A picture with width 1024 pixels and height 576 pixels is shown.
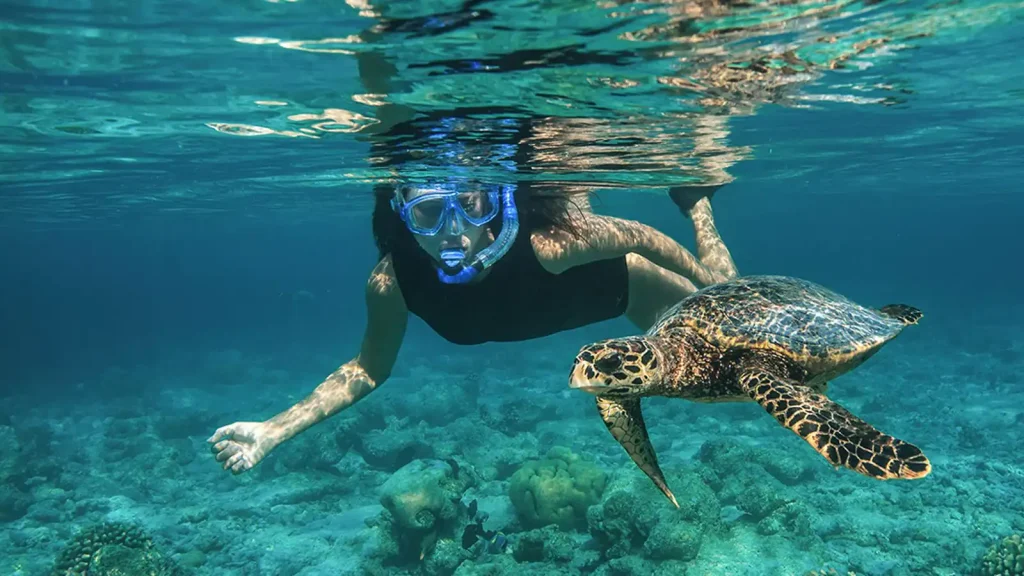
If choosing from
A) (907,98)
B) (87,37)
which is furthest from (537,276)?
(907,98)

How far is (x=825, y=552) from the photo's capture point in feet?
30.2

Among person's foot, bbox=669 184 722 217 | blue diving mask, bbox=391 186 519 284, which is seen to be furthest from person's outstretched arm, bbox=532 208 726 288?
person's foot, bbox=669 184 722 217

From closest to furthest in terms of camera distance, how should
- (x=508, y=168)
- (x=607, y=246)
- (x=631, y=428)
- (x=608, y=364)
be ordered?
1. (x=608, y=364)
2. (x=631, y=428)
3. (x=607, y=246)
4. (x=508, y=168)

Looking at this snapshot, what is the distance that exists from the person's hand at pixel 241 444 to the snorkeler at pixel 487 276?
0.04ft

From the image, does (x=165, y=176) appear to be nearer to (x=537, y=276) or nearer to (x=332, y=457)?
(x=332, y=457)

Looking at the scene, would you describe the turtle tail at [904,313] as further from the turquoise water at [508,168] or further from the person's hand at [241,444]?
the person's hand at [241,444]

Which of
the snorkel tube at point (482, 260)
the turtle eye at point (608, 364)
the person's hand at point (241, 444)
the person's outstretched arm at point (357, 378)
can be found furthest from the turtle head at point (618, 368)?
the person's hand at point (241, 444)

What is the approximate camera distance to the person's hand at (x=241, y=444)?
5.20m

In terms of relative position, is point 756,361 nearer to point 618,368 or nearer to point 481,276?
point 618,368

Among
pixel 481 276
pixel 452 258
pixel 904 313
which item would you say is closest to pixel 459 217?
pixel 452 258

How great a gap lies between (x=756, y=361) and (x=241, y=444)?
4.51 m

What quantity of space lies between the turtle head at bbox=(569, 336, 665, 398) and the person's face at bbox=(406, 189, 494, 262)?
102 inches

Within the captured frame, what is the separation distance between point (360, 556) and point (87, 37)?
8717 mm

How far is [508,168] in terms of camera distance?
12461 mm
